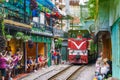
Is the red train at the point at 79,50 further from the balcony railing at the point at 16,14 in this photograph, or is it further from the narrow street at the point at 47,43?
the balcony railing at the point at 16,14

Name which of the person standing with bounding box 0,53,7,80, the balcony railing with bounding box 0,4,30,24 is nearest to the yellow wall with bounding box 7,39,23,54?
the balcony railing with bounding box 0,4,30,24

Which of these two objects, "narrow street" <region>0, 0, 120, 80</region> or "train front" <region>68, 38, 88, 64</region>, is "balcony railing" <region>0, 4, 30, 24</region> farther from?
"train front" <region>68, 38, 88, 64</region>

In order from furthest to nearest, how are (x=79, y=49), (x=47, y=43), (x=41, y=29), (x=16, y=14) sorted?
(x=79, y=49)
(x=47, y=43)
(x=41, y=29)
(x=16, y=14)

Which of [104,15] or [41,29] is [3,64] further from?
[41,29]

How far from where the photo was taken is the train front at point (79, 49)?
39.7 m

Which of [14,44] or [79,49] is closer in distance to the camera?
[14,44]

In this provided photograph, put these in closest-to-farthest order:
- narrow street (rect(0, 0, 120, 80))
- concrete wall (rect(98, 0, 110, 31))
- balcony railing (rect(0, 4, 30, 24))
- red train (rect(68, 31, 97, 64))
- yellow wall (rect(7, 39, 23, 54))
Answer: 1. narrow street (rect(0, 0, 120, 80))
2. concrete wall (rect(98, 0, 110, 31))
3. balcony railing (rect(0, 4, 30, 24))
4. yellow wall (rect(7, 39, 23, 54))
5. red train (rect(68, 31, 97, 64))

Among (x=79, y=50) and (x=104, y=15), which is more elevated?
(x=104, y=15)

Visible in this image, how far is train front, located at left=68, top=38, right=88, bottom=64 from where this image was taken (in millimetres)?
39719

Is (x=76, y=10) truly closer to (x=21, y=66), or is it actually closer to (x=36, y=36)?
(x=36, y=36)

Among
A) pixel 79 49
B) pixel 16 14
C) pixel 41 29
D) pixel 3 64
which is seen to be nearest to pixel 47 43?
pixel 41 29

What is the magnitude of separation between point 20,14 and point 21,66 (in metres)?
3.53

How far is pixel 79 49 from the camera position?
131 feet

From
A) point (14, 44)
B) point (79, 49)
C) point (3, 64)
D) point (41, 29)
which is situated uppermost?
point (41, 29)
